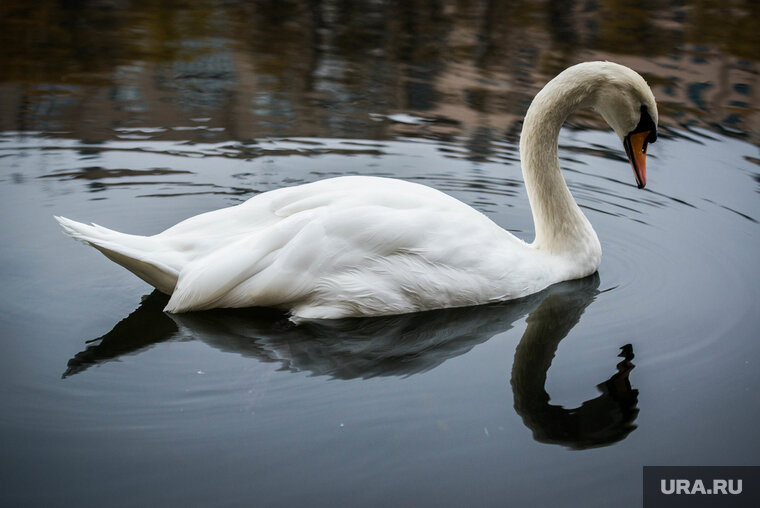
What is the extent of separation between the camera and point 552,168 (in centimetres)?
562

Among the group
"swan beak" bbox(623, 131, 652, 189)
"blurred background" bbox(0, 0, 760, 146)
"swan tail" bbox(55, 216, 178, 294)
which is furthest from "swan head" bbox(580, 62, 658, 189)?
"swan tail" bbox(55, 216, 178, 294)

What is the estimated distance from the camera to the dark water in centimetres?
364

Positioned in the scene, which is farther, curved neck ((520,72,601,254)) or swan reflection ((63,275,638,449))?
curved neck ((520,72,601,254))

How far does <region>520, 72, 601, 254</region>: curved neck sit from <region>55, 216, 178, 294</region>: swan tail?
2.24 m

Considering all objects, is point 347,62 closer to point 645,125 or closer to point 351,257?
point 645,125

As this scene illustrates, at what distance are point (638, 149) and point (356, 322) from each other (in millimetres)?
2116

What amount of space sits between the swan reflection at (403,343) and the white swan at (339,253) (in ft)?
0.31

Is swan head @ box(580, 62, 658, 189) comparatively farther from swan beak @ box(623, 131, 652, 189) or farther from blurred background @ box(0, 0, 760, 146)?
blurred background @ box(0, 0, 760, 146)

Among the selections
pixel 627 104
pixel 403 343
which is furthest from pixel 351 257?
pixel 627 104

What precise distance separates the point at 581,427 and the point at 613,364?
0.65 meters

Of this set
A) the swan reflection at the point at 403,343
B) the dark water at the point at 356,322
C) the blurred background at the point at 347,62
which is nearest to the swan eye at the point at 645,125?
the dark water at the point at 356,322

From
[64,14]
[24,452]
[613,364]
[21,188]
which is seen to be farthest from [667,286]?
Result: [64,14]

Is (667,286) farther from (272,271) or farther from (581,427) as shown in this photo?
(272,271)

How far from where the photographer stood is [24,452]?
3645mm
